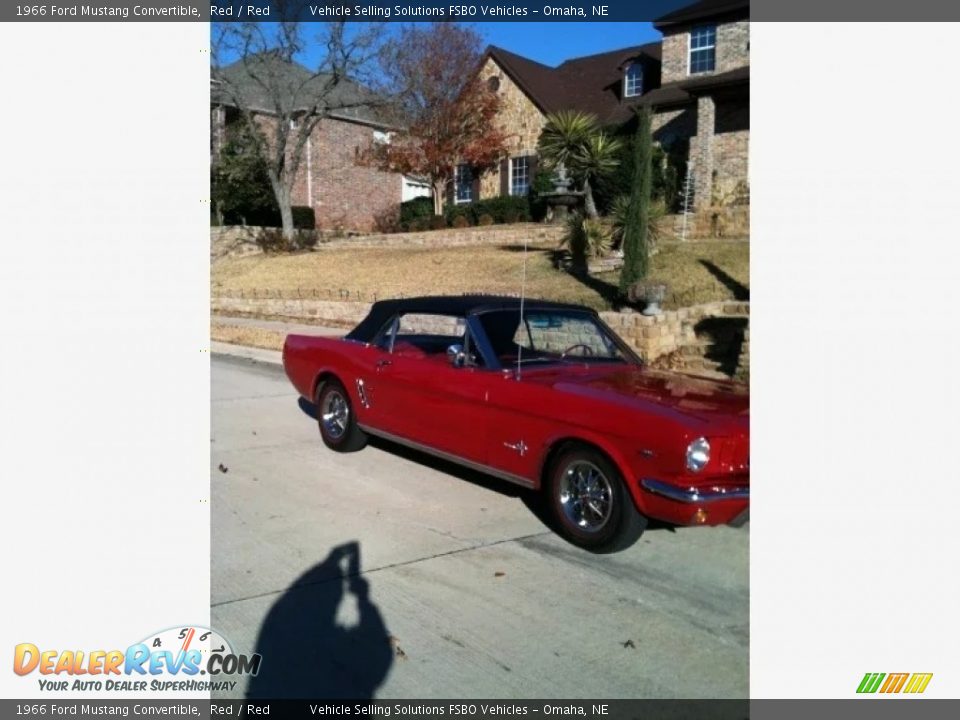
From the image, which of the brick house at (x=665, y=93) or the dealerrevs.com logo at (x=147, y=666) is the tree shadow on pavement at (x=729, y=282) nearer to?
the brick house at (x=665, y=93)

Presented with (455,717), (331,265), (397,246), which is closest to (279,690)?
(455,717)

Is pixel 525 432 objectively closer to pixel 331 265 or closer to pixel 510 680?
pixel 510 680

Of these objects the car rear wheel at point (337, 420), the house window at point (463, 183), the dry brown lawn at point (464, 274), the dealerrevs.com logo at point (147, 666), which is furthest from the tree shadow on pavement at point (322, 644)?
the house window at point (463, 183)

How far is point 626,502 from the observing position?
4.18 m

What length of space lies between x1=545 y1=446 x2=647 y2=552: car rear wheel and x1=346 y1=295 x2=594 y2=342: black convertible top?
4.73 feet

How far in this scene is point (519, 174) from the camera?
26.9m

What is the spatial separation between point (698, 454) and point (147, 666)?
2.64 m

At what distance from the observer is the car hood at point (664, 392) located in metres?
4.09

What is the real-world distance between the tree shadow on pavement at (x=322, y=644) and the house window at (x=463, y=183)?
2499 cm

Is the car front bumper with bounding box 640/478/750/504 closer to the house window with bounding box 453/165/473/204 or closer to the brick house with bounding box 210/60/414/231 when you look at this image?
the house window with bounding box 453/165/473/204

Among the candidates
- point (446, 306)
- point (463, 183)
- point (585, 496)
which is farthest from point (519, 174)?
point (585, 496)

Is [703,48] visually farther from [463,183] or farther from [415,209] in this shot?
[415,209]

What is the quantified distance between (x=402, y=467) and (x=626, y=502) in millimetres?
2415

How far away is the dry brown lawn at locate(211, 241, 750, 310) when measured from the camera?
505 inches
